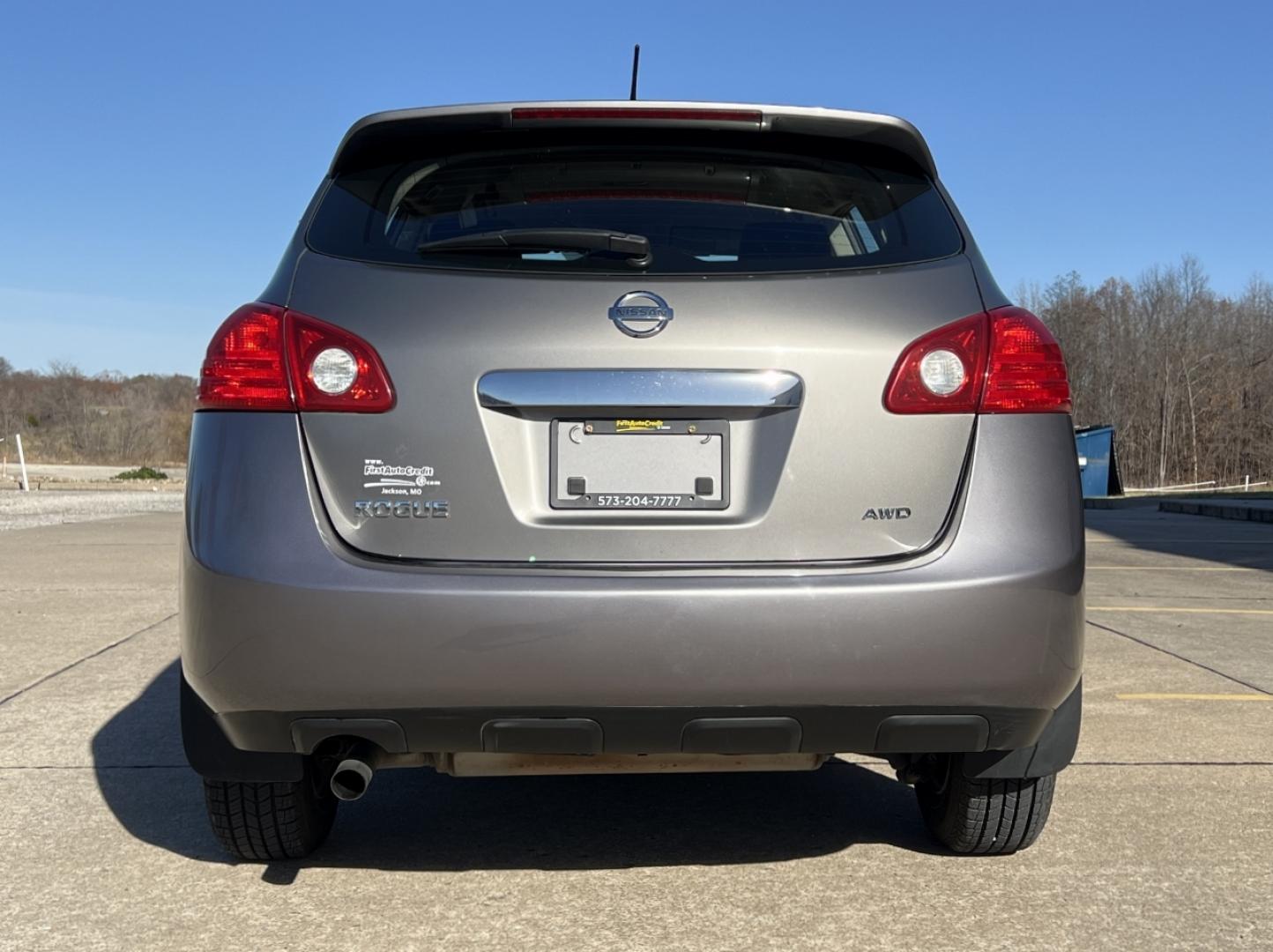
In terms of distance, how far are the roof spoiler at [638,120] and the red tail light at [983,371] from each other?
0.44 m

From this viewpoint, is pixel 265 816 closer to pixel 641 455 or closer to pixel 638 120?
pixel 641 455

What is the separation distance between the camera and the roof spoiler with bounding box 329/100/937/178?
269 centimetres

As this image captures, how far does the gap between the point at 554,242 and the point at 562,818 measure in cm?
171

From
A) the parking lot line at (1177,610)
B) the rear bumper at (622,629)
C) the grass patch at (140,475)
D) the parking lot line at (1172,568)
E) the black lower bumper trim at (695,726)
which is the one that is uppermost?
the rear bumper at (622,629)

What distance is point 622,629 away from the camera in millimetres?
2375

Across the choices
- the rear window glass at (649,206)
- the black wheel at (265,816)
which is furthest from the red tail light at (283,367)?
the black wheel at (265,816)

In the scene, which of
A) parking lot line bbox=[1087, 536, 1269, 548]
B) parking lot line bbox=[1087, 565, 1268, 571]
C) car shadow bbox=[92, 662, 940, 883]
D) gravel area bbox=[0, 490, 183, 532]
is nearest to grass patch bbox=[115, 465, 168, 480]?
gravel area bbox=[0, 490, 183, 532]

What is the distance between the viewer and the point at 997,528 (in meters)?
2.48

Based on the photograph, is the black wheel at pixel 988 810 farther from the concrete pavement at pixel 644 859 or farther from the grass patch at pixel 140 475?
the grass patch at pixel 140 475

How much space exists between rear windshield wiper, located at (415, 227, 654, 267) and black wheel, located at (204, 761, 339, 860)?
4.16 feet

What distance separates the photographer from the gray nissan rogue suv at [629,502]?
7.86 feet

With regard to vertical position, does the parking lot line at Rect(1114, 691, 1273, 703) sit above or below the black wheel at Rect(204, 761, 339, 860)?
below

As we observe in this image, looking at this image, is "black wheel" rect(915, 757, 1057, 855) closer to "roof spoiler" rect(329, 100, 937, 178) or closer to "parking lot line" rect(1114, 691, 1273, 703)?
"roof spoiler" rect(329, 100, 937, 178)

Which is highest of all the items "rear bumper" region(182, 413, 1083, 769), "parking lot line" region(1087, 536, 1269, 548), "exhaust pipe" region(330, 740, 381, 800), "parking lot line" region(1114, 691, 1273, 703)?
"rear bumper" region(182, 413, 1083, 769)
